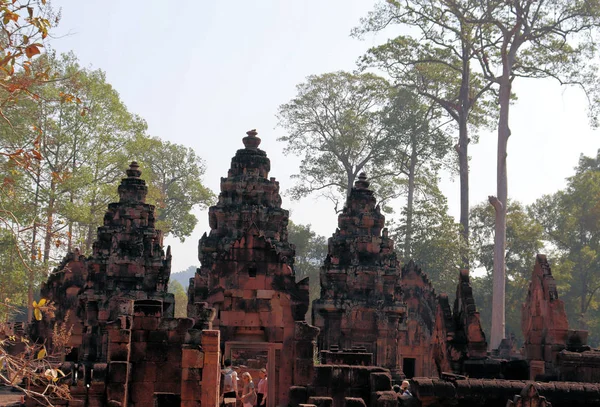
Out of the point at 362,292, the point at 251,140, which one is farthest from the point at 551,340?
the point at 251,140

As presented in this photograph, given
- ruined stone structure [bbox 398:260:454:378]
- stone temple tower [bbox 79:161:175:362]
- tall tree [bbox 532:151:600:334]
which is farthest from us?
tall tree [bbox 532:151:600:334]

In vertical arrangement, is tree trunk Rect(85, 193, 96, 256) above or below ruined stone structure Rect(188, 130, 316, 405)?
above

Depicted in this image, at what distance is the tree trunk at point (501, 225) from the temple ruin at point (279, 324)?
190 cm

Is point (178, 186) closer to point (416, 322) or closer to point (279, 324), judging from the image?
point (416, 322)

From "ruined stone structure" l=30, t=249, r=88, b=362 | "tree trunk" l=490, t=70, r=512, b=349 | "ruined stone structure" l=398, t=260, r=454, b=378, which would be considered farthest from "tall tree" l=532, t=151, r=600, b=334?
"ruined stone structure" l=30, t=249, r=88, b=362

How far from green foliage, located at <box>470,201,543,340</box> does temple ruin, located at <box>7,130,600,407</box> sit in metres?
14.0

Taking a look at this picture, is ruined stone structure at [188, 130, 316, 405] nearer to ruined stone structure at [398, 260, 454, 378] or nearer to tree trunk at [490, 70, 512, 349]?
ruined stone structure at [398, 260, 454, 378]

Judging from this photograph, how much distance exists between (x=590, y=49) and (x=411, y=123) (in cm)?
1384

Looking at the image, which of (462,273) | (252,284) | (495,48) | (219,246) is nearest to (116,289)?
(219,246)

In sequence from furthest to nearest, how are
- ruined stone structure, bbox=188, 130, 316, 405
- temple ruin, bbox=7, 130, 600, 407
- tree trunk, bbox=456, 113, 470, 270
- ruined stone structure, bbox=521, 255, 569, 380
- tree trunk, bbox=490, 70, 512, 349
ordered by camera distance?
tree trunk, bbox=456, 113, 470, 270, tree trunk, bbox=490, 70, 512, 349, ruined stone structure, bbox=188, 130, 316, 405, ruined stone structure, bbox=521, 255, 569, 380, temple ruin, bbox=7, 130, 600, 407

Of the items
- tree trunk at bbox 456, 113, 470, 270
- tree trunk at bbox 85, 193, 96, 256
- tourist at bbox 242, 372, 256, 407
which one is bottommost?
tourist at bbox 242, 372, 256, 407

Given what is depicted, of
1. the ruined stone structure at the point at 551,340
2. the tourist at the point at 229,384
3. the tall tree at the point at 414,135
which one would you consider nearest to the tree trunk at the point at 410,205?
the tall tree at the point at 414,135

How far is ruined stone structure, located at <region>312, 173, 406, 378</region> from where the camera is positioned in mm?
25641

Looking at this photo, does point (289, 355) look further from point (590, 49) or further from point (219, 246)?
point (590, 49)
